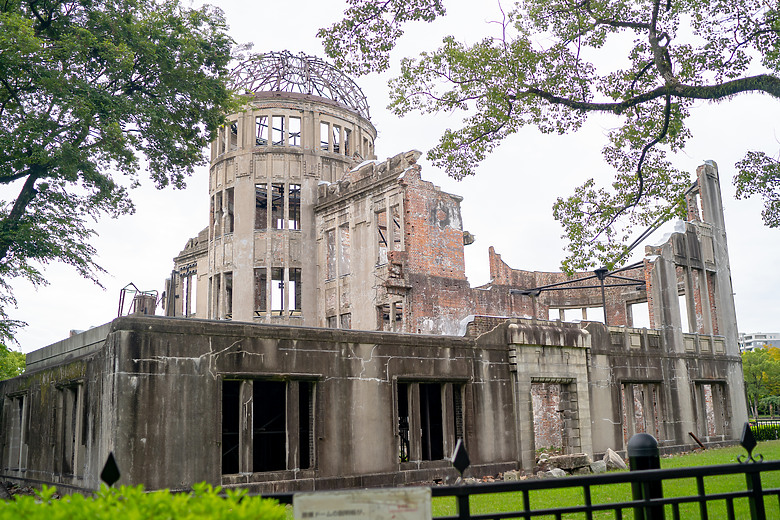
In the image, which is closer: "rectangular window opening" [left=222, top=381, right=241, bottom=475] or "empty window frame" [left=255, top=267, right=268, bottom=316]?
"rectangular window opening" [left=222, top=381, right=241, bottom=475]

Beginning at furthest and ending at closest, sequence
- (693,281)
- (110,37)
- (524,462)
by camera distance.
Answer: (693,281)
(110,37)
(524,462)

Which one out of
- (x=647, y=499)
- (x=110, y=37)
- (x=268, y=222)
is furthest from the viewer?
(x=268, y=222)

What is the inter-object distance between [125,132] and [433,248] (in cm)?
1265

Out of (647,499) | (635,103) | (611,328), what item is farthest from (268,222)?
(647,499)

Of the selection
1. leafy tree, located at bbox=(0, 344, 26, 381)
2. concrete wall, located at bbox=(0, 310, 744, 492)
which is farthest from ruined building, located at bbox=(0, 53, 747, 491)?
leafy tree, located at bbox=(0, 344, 26, 381)

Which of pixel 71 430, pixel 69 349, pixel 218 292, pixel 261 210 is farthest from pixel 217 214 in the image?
pixel 71 430

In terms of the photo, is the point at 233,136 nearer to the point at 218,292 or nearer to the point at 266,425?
the point at 218,292

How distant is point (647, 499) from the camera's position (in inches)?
196

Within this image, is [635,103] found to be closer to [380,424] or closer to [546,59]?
[546,59]

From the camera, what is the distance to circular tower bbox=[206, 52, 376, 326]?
110 feet

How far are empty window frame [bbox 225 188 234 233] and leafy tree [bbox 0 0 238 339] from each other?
10.4 meters

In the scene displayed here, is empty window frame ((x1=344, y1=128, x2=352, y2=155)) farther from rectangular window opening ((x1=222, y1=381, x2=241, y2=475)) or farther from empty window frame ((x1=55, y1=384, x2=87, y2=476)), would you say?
empty window frame ((x1=55, y1=384, x2=87, y2=476))

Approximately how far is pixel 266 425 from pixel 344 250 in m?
17.9

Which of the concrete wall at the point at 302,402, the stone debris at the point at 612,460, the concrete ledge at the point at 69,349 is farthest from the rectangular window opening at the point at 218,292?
the stone debris at the point at 612,460
